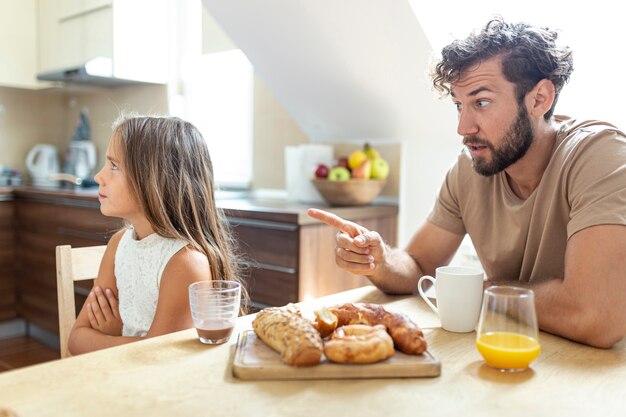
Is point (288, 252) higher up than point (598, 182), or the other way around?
point (598, 182)

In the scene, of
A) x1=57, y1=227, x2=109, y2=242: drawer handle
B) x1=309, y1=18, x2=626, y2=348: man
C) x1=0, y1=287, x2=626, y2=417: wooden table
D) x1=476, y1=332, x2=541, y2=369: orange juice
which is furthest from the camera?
x1=57, y1=227, x2=109, y2=242: drawer handle

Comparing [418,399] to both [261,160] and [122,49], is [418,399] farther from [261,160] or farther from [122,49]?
[122,49]

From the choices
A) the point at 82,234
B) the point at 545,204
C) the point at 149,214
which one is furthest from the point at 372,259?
the point at 82,234

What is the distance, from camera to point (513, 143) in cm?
133

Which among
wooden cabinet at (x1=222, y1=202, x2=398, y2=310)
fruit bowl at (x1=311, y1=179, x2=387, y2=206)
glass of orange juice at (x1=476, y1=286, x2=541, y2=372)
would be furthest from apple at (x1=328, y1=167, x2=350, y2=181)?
glass of orange juice at (x1=476, y1=286, x2=541, y2=372)

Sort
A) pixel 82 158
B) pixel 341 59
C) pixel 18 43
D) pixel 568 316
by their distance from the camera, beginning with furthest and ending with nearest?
pixel 82 158, pixel 18 43, pixel 341 59, pixel 568 316

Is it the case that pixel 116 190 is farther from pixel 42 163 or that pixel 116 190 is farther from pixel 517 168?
pixel 42 163

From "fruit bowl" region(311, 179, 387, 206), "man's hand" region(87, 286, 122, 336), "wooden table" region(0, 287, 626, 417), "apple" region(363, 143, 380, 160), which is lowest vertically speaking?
"man's hand" region(87, 286, 122, 336)

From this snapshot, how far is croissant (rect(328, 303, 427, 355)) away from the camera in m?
0.84

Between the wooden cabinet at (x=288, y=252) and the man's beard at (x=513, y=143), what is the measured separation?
95 centimetres

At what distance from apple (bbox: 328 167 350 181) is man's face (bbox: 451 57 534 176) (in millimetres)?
1103

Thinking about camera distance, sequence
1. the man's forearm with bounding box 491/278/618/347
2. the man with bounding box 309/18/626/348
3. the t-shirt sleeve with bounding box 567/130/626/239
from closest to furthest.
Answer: the man's forearm with bounding box 491/278/618/347
the t-shirt sleeve with bounding box 567/130/626/239
the man with bounding box 309/18/626/348

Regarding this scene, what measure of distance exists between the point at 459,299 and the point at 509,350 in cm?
20

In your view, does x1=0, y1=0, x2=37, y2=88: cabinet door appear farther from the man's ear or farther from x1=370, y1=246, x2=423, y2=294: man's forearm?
the man's ear
